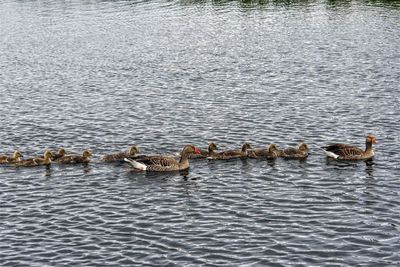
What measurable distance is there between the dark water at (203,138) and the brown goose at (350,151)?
87 cm

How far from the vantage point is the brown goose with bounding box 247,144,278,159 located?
3650cm

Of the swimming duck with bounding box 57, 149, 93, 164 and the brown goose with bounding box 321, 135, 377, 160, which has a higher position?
the swimming duck with bounding box 57, 149, 93, 164

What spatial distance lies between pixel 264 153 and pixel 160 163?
703cm

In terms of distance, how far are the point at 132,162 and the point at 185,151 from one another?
349 cm

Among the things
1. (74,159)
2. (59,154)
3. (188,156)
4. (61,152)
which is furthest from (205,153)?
(59,154)

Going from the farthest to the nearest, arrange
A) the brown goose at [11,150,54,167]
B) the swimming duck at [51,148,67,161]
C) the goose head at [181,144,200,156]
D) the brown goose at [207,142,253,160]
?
the swimming duck at [51,148,67,161], the brown goose at [207,142,253,160], the brown goose at [11,150,54,167], the goose head at [181,144,200,156]

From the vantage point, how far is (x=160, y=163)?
3516 cm

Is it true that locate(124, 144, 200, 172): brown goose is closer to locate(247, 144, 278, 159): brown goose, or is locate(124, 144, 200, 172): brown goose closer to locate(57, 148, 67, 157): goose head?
locate(247, 144, 278, 159): brown goose

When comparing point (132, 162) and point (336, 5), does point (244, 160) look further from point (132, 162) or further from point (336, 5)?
point (336, 5)

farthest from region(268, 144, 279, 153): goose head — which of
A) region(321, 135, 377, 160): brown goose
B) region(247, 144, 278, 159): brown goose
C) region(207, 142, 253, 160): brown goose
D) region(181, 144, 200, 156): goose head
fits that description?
region(181, 144, 200, 156): goose head

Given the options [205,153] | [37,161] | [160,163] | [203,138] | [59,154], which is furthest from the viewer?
[203,138]

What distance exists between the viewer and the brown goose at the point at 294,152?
120 ft

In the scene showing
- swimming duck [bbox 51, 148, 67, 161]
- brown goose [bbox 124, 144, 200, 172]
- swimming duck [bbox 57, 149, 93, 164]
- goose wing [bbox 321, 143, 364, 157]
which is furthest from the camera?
swimming duck [bbox 51, 148, 67, 161]

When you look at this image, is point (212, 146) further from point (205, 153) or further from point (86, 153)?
point (86, 153)
